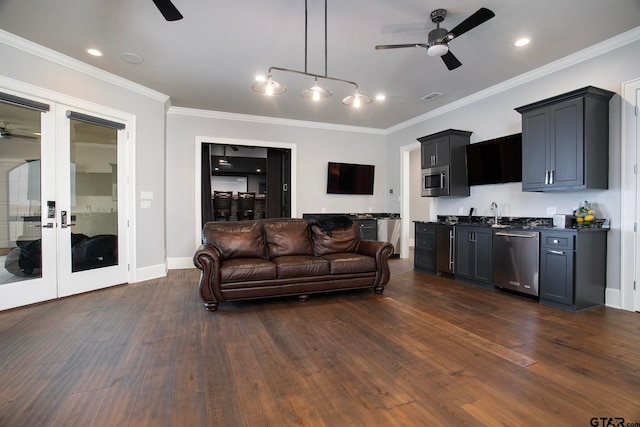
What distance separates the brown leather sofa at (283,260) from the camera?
136 inches

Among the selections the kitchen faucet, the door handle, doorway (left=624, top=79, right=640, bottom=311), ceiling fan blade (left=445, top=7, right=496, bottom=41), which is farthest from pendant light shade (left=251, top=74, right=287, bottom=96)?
doorway (left=624, top=79, right=640, bottom=311)

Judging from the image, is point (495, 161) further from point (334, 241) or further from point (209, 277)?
point (209, 277)

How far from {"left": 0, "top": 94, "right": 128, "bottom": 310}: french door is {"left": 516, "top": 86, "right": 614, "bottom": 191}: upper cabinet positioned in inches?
224

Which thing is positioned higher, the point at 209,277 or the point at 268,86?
the point at 268,86

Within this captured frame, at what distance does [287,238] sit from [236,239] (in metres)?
0.70

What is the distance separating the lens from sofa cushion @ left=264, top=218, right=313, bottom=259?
4246 mm

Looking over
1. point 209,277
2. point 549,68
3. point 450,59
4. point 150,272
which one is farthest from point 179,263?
point 549,68

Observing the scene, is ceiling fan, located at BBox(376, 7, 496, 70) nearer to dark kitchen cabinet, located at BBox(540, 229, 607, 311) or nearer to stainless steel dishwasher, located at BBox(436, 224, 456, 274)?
dark kitchen cabinet, located at BBox(540, 229, 607, 311)

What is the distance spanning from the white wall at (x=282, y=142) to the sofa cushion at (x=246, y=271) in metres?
2.61

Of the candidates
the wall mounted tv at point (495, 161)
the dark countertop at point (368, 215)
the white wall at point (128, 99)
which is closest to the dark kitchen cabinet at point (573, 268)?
the wall mounted tv at point (495, 161)

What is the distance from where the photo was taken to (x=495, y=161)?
470 cm

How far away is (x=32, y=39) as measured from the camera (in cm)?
343

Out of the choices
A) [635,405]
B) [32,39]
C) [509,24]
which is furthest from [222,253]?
[509,24]

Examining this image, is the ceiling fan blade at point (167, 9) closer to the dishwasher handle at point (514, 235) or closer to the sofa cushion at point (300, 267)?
the sofa cushion at point (300, 267)
